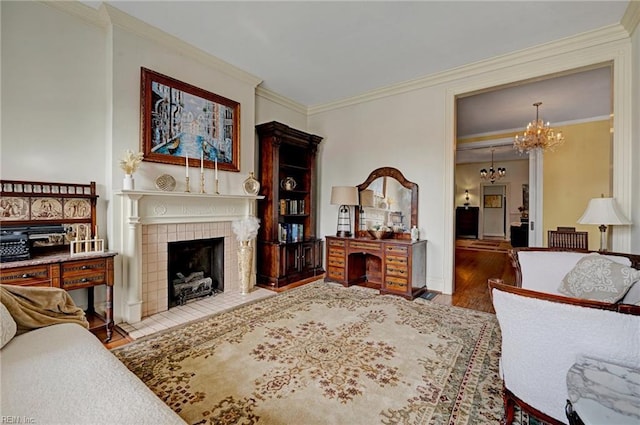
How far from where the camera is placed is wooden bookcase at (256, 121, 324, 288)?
13.8ft

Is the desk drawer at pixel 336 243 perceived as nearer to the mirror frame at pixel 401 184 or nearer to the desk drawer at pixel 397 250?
the mirror frame at pixel 401 184

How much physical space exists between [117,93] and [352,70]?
2764mm

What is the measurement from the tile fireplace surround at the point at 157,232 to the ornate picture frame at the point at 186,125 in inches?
17.8

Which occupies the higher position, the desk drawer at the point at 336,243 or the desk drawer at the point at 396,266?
the desk drawer at the point at 336,243

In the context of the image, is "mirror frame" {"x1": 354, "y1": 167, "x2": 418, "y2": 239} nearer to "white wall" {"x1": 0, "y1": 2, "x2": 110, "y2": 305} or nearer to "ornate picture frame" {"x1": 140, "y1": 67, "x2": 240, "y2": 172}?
"ornate picture frame" {"x1": 140, "y1": 67, "x2": 240, "y2": 172}

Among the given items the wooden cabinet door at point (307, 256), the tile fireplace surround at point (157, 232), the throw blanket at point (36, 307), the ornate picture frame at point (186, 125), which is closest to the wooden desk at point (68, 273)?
the tile fireplace surround at point (157, 232)

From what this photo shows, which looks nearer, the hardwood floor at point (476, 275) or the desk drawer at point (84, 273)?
the desk drawer at point (84, 273)

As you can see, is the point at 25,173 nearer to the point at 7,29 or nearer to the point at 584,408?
the point at 7,29

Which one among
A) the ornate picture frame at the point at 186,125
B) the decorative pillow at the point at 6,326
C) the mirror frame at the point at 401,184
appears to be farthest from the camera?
the mirror frame at the point at 401,184

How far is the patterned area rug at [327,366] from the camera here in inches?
63.8

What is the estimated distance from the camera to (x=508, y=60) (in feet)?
11.3

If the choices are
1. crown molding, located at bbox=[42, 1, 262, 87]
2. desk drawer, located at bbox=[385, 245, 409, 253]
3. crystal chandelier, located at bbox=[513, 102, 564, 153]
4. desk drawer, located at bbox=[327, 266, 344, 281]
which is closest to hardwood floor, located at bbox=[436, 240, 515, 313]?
desk drawer, located at bbox=[385, 245, 409, 253]

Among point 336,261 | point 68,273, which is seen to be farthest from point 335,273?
point 68,273

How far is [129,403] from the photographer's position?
954mm
